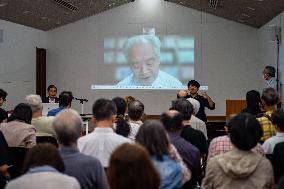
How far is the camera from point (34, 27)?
1384 cm

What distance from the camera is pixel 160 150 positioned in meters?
2.70

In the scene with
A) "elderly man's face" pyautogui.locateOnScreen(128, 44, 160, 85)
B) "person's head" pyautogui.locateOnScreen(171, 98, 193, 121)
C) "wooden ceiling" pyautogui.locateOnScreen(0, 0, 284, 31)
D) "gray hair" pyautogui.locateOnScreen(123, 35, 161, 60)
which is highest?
"wooden ceiling" pyautogui.locateOnScreen(0, 0, 284, 31)

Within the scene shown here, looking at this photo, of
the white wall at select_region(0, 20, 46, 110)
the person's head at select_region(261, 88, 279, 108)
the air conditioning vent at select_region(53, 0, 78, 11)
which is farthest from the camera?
the white wall at select_region(0, 20, 46, 110)

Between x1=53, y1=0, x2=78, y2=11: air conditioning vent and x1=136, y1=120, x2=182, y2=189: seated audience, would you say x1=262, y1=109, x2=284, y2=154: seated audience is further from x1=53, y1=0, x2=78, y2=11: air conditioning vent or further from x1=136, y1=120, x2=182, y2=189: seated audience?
x1=53, y1=0, x2=78, y2=11: air conditioning vent

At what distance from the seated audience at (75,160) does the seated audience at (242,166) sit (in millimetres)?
625

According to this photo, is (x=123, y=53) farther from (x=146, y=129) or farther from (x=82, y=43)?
(x=146, y=129)

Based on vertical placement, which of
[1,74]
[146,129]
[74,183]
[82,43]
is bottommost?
[74,183]

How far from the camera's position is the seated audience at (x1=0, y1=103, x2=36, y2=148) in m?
4.48

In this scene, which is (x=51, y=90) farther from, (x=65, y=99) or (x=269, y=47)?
(x=269, y=47)

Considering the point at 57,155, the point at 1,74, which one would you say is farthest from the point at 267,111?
the point at 1,74

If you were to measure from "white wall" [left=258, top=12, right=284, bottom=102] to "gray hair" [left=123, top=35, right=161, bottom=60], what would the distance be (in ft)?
9.34

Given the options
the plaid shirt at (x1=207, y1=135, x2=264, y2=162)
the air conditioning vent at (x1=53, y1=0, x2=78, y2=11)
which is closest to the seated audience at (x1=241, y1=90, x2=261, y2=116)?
the plaid shirt at (x1=207, y1=135, x2=264, y2=162)

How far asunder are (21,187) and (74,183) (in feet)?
0.80

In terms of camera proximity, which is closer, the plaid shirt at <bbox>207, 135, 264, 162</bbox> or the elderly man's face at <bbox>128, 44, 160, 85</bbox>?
the plaid shirt at <bbox>207, 135, 264, 162</bbox>
